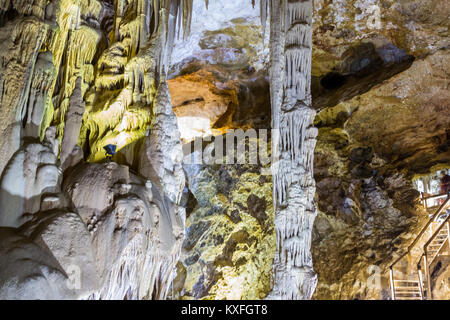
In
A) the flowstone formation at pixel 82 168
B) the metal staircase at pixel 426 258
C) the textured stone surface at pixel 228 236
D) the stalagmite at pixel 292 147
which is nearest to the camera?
the flowstone formation at pixel 82 168

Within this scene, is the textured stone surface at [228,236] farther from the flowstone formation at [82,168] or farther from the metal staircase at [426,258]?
the flowstone formation at [82,168]

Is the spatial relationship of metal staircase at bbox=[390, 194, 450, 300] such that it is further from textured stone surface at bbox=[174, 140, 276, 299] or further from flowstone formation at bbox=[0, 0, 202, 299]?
flowstone formation at bbox=[0, 0, 202, 299]

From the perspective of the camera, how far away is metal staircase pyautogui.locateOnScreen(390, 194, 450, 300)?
7293mm

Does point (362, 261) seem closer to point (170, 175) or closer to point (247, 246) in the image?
point (247, 246)

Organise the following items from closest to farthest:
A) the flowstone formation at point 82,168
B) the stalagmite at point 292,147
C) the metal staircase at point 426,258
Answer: the flowstone formation at point 82,168
the stalagmite at point 292,147
the metal staircase at point 426,258

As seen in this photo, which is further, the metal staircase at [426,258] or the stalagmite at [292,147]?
the metal staircase at [426,258]

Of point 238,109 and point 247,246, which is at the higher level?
point 238,109

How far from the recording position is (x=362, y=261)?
8.85m

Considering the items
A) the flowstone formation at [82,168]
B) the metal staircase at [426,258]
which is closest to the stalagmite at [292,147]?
the flowstone formation at [82,168]

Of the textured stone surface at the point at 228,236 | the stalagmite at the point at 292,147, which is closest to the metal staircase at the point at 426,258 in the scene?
the stalagmite at the point at 292,147

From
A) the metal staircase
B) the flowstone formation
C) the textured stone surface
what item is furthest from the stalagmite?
the textured stone surface

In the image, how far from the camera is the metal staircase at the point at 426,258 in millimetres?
7293
